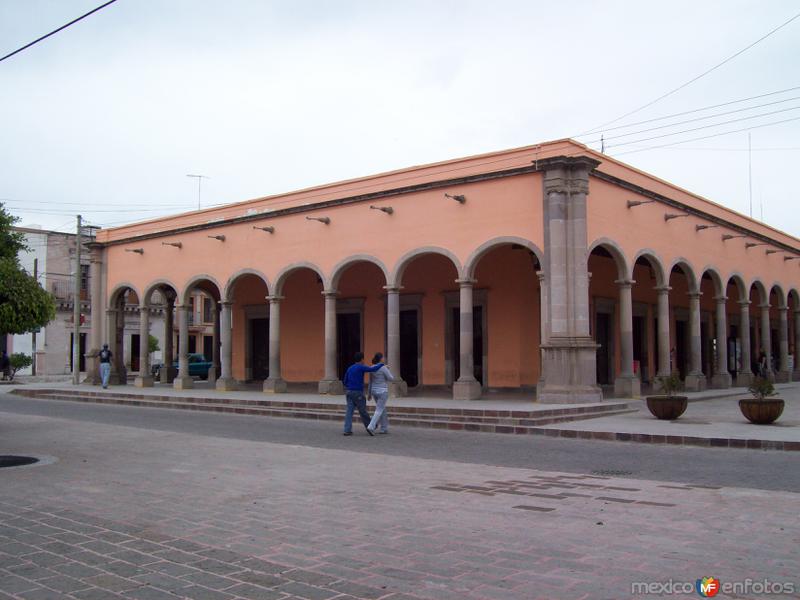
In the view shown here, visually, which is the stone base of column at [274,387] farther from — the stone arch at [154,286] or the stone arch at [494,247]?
the stone arch at [494,247]

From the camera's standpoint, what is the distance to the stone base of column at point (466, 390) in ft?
64.7

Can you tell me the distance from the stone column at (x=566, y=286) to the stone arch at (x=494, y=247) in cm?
33

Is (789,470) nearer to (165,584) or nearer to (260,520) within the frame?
(260,520)

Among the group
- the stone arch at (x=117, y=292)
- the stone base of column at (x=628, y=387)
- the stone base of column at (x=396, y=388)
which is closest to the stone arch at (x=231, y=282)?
the stone arch at (x=117, y=292)

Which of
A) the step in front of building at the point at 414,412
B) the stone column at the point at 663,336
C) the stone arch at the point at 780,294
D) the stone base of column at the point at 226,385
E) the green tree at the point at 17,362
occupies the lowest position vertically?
the step in front of building at the point at 414,412

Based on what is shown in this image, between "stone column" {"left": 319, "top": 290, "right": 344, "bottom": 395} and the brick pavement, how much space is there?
42.1ft

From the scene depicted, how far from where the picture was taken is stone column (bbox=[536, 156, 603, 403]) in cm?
1817

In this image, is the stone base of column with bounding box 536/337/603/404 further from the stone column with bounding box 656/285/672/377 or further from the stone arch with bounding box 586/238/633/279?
the stone column with bounding box 656/285/672/377

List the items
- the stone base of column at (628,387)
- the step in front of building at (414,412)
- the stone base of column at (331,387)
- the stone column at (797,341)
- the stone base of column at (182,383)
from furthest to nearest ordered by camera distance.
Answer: the stone column at (797,341) → the stone base of column at (182,383) → the stone base of column at (331,387) → the stone base of column at (628,387) → the step in front of building at (414,412)

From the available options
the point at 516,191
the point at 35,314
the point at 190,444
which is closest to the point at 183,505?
the point at 190,444

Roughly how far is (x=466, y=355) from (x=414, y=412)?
3.03 meters

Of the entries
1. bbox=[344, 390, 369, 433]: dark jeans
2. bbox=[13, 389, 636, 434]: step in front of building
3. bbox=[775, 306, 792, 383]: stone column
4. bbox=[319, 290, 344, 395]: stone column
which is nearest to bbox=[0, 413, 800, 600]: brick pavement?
bbox=[344, 390, 369, 433]: dark jeans

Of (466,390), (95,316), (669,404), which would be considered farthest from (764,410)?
(95,316)

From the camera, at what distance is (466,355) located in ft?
65.5
